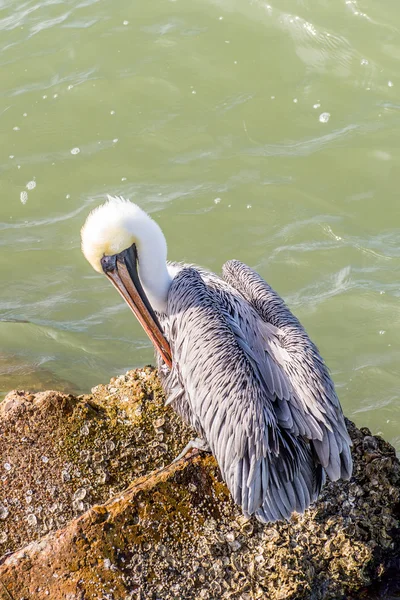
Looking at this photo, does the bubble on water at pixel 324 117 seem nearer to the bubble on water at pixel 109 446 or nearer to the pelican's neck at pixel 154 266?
the pelican's neck at pixel 154 266

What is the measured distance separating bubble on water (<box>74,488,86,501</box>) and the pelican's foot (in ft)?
1.86

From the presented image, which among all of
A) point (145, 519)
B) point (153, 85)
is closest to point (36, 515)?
point (145, 519)

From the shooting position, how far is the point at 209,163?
8.18m

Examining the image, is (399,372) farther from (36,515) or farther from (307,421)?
(36,515)

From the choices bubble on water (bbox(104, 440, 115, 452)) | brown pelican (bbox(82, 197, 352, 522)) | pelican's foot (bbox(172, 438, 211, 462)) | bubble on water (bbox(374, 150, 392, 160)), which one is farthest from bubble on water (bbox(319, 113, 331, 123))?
bubble on water (bbox(104, 440, 115, 452))

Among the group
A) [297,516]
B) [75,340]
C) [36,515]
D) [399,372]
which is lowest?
[399,372]

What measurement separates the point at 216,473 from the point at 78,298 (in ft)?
11.4

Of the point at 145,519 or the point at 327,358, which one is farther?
the point at 327,358

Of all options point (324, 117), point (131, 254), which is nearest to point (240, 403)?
point (131, 254)

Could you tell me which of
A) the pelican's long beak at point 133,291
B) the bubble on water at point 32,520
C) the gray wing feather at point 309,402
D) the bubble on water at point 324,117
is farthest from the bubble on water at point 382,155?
the bubble on water at point 32,520

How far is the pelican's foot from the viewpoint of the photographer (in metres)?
4.30

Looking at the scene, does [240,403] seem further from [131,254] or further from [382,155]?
[382,155]

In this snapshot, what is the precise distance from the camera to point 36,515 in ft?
13.0

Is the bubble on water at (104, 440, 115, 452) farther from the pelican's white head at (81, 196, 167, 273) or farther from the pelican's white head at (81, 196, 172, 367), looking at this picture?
the pelican's white head at (81, 196, 167, 273)
